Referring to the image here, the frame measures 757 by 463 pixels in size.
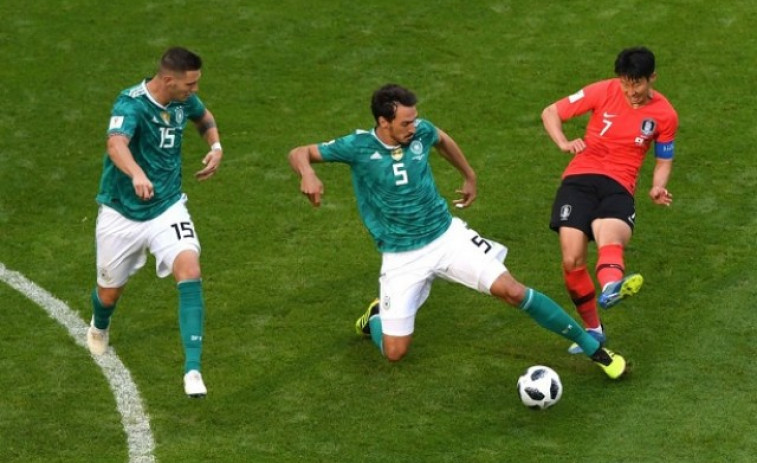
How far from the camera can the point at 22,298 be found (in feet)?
41.5

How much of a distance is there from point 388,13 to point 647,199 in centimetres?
457

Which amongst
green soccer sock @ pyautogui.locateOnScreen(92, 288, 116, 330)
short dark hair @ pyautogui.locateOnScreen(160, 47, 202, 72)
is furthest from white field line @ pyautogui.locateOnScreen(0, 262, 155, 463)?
short dark hair @ pyautogui.locateOnScreen(160, 47, 202, 72)

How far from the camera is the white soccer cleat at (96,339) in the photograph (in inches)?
460

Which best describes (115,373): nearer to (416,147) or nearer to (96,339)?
(96,339)

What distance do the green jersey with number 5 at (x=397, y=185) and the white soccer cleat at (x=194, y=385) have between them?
5.76 ft

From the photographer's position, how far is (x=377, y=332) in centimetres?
1146

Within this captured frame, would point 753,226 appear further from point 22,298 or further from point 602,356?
point 22,298

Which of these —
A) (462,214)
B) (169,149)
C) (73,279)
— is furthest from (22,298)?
(462,214)

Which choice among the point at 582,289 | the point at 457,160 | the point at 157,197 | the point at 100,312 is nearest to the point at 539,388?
the point at 582,289

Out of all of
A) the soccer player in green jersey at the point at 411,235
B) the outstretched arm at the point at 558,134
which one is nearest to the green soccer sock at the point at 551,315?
the soccer player in green jersey at the point at 411,235

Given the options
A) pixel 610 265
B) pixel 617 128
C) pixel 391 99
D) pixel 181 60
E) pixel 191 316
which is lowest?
pixel 610 265

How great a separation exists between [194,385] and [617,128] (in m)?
3.93

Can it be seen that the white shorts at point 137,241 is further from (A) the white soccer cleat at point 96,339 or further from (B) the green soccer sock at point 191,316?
(A) the white soccer cleat at point 96,339

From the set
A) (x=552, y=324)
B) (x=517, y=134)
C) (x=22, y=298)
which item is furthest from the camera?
(x=517, y=134)
